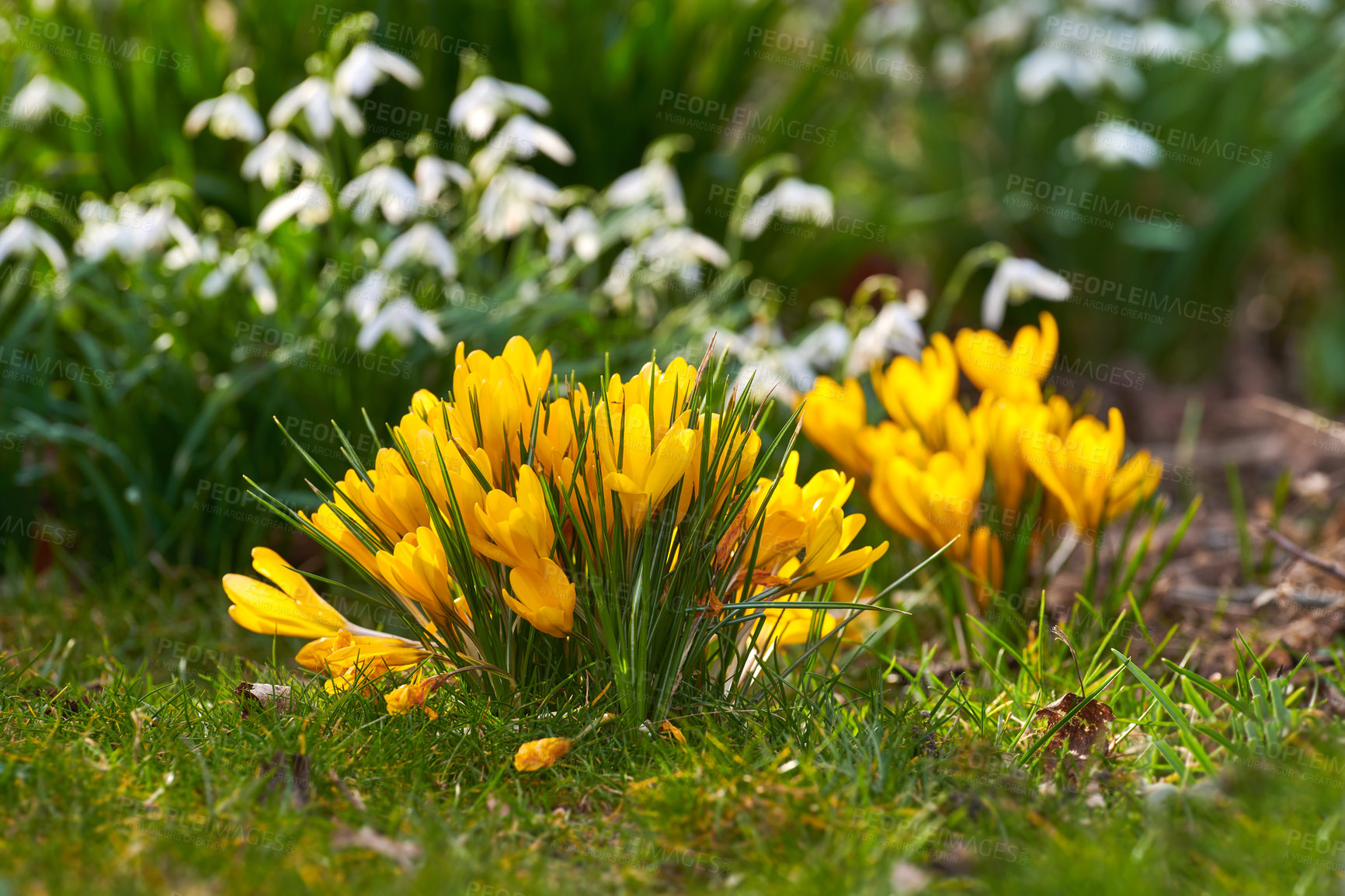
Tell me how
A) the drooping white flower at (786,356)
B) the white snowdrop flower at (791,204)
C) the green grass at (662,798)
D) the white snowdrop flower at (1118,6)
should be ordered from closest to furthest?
the green grass at (662,798) < the drooping white flower at (786,356) < the white snowdrop flower at (791,204) < the white snowdrop flower at (1118,6)

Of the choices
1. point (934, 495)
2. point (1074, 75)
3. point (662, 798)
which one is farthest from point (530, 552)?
point (1074, 75)

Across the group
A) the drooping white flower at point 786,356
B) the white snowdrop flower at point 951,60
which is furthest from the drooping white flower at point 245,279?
the white snowdrop flower at point 951,60

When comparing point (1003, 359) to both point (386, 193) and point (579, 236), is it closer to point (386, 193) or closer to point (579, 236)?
point (579, 236)

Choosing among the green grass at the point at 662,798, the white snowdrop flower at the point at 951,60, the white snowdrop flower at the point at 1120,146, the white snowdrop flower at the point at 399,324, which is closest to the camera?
the green grass at the point at 662,798

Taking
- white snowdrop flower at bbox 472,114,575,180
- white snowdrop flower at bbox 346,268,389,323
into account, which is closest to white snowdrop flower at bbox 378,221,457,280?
white snowdrop flower at bbox 346,268,389,323

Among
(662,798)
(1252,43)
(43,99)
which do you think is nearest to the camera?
(662,798)

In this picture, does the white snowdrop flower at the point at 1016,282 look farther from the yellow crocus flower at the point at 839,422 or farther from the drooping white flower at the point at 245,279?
the drooping white flower at the point at 245,279

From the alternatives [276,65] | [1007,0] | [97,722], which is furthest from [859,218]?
[97,722]
